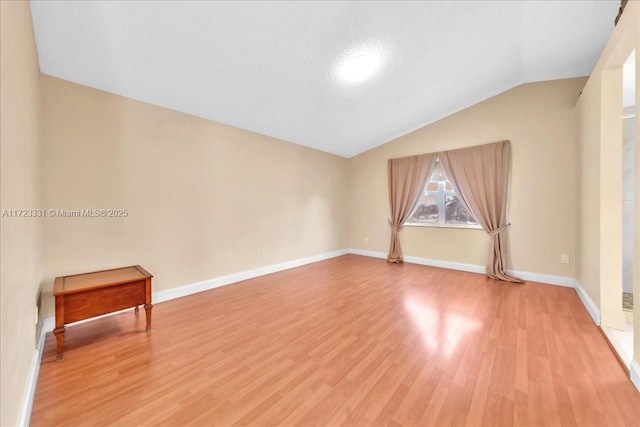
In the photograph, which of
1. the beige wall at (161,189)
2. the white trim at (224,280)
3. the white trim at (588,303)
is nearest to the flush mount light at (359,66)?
the beige wall at (161,189)

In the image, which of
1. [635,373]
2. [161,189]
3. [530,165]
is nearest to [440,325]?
[635,373]

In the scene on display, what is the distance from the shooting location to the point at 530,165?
3635mm

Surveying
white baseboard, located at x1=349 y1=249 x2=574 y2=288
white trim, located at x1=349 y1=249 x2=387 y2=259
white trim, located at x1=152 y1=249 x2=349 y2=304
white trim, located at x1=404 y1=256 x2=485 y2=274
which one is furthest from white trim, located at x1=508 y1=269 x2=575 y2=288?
white trim, located at x1=152 y1=249 x2=349 y2=304

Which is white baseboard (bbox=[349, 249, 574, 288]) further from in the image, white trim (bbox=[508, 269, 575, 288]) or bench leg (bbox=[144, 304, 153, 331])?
bench leg (bbox=[144, 304, 153, 331])

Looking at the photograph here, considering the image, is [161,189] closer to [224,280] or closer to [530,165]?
[224,280]

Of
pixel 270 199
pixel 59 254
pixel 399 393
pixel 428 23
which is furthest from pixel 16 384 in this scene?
pixel 428 23

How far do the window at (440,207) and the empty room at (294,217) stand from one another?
62mm

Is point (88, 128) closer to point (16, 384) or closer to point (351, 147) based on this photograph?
point (16, 384)

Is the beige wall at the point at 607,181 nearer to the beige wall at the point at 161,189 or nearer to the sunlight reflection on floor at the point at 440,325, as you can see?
the sunlight reflection on floor at the point at 440,325

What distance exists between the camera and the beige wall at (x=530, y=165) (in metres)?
3.40

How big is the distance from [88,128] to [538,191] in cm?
572

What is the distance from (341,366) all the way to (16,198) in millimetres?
2165

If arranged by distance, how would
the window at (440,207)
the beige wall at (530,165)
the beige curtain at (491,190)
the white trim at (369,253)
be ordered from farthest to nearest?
the white trim at (369,253) → the window at (440,207) → the beige curtain at (491,190) → the beige wall at (530,165)

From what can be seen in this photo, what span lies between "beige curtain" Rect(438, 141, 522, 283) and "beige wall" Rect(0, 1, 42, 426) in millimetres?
4906
